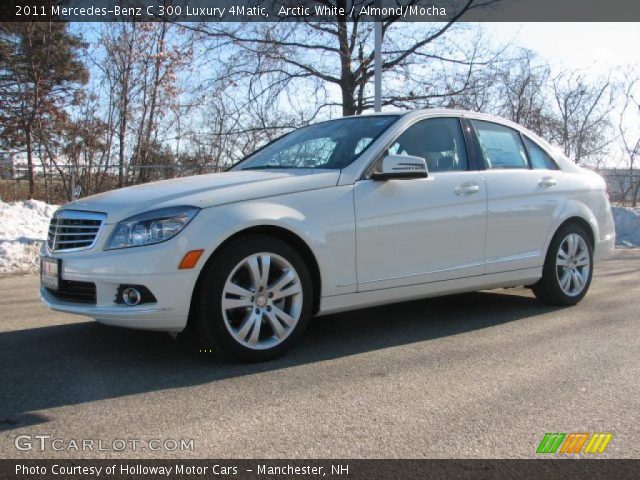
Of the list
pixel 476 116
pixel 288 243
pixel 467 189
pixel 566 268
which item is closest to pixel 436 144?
pixel 467 189

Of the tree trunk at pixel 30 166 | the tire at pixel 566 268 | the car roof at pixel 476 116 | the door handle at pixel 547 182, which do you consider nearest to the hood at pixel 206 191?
the car roof at pixel 476 116

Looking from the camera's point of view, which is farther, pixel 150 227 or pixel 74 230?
pixel 74 230

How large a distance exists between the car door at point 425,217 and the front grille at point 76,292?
176cm

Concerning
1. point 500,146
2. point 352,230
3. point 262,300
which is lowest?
point 262,300

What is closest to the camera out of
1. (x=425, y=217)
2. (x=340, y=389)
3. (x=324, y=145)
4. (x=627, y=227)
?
(x=340, y=389)

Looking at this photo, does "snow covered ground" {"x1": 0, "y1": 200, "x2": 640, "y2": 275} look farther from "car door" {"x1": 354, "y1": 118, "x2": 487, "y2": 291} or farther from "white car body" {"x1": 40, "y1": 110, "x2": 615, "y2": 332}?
"car door" {"x1": 354, "y1": 118, "x2": 487, "y2": 291}

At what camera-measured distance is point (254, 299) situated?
4.20 metres

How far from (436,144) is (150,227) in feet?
8.10

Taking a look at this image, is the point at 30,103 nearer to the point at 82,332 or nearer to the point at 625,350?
the point at 82,332

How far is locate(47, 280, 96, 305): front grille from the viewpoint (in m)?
4.07

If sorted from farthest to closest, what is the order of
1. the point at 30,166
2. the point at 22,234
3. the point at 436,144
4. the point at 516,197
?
the point at 30,166 → the point at 22,234 → the point at 516,197 → the point at 436,144

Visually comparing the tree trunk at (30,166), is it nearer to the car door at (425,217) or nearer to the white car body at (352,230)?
the white car body at (352,230)

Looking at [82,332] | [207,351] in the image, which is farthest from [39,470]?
[82,332]

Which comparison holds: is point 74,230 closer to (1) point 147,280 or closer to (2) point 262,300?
(1) point 147,280
